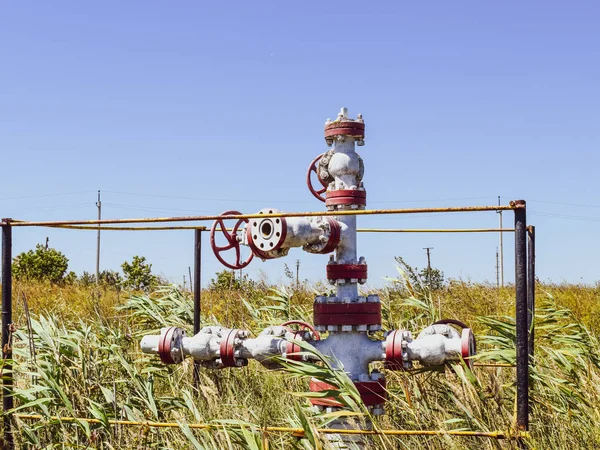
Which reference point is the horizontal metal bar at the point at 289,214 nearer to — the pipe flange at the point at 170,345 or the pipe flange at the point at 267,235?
the pipe flange at the point at 267,235

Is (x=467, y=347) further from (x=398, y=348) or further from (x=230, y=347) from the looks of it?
(x=230, y=347)

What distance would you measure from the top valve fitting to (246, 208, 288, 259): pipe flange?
0.77m

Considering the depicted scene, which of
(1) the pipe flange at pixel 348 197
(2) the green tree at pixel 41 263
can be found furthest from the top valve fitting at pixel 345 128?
(2) the green tree at pixel 41 263

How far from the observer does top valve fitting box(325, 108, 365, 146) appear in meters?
4.43

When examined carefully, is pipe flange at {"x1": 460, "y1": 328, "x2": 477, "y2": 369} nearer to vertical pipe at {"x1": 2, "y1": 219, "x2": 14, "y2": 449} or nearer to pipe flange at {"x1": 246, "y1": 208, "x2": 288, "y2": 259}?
pipe flange at {"x1": 246, "y1": 208, "x2": 288, "y2": 259}

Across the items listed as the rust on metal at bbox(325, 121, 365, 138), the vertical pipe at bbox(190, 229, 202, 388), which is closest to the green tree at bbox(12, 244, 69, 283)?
the vertical pipe at bbox(190, 229, 202, 388)

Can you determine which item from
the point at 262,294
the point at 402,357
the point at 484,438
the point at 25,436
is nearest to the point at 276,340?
the point at 402,357

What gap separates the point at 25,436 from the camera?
4.20m

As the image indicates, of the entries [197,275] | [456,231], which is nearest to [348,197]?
[456,231]

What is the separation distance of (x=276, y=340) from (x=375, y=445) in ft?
2.68

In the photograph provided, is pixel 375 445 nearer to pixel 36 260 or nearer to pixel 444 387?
pixel 444 387

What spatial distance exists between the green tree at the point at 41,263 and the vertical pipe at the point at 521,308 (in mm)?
17943

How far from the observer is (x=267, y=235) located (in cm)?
399

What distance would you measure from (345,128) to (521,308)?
1.63 m
